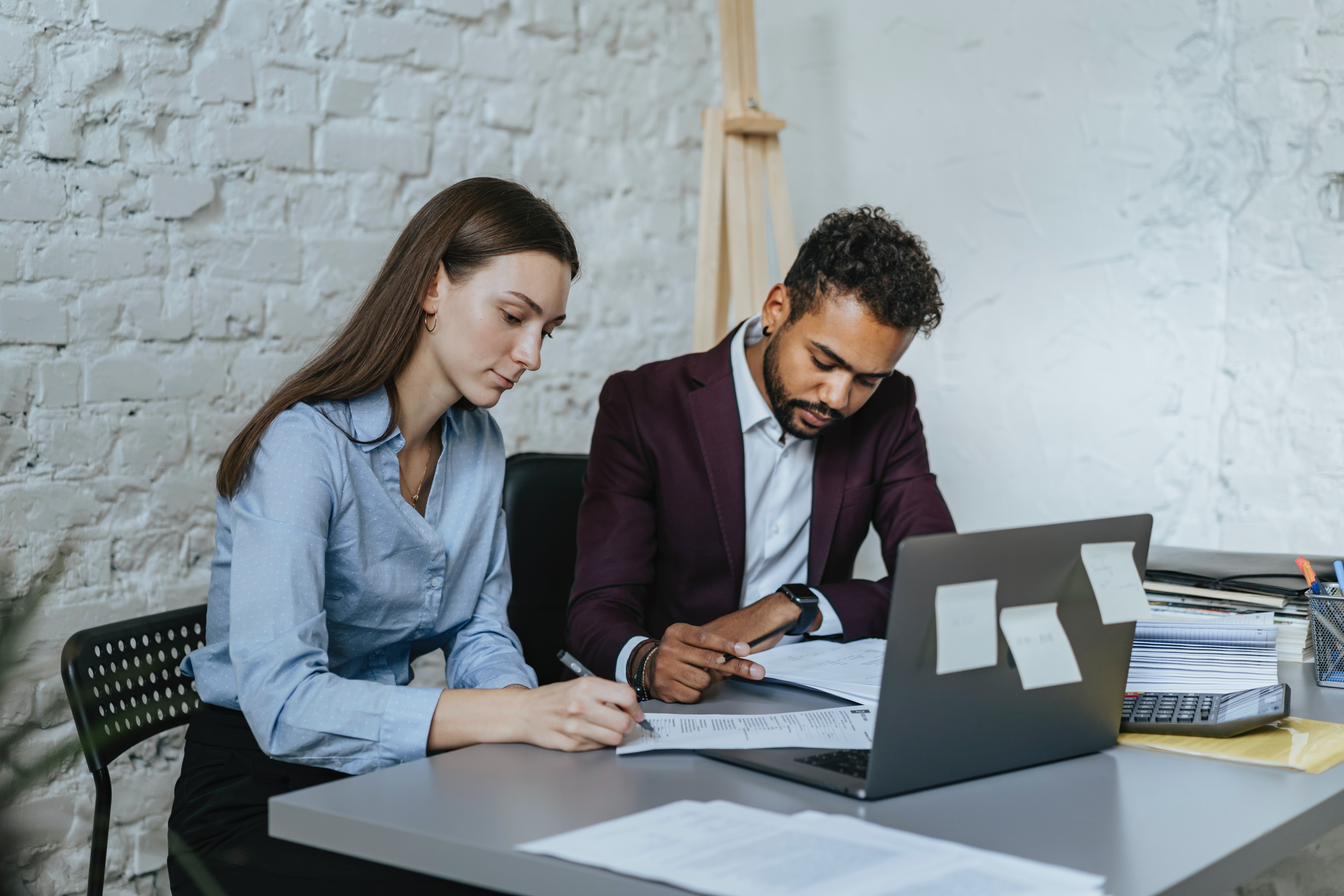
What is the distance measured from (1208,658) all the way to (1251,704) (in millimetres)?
116

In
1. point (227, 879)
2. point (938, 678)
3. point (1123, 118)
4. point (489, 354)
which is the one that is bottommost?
point (227, 879)

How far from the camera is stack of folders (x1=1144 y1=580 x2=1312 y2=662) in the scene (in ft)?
5.28

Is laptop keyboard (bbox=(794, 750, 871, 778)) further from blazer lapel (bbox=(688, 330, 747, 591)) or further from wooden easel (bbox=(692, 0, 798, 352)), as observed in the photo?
wooden easel (bbox=(692, 0, 798, 352))

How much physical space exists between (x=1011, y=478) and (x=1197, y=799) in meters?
1.79

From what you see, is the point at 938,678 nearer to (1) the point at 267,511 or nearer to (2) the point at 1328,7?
(1) the point at 267,511

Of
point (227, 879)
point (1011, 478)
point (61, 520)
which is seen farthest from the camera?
point (1011, 478)

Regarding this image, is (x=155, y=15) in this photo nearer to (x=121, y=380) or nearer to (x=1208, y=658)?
(x=121, y=380)

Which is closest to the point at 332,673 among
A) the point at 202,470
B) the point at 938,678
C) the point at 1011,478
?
the point at 938,678

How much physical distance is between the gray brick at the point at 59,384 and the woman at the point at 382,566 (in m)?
0.71

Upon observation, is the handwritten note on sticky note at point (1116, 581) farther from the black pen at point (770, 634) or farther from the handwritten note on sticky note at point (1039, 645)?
the black pen at point (770, 634)

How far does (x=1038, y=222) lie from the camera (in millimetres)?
2668

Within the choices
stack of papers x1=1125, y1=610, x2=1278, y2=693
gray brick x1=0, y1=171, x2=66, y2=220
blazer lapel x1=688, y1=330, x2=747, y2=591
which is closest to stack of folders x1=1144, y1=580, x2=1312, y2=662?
stack of papers x1=1125, y1=610, x2=1278, y2=693

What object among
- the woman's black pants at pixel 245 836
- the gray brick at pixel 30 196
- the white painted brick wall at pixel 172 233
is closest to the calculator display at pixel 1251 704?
the woman's black pants at pixel 245 836

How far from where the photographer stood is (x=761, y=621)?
159 centimetres
